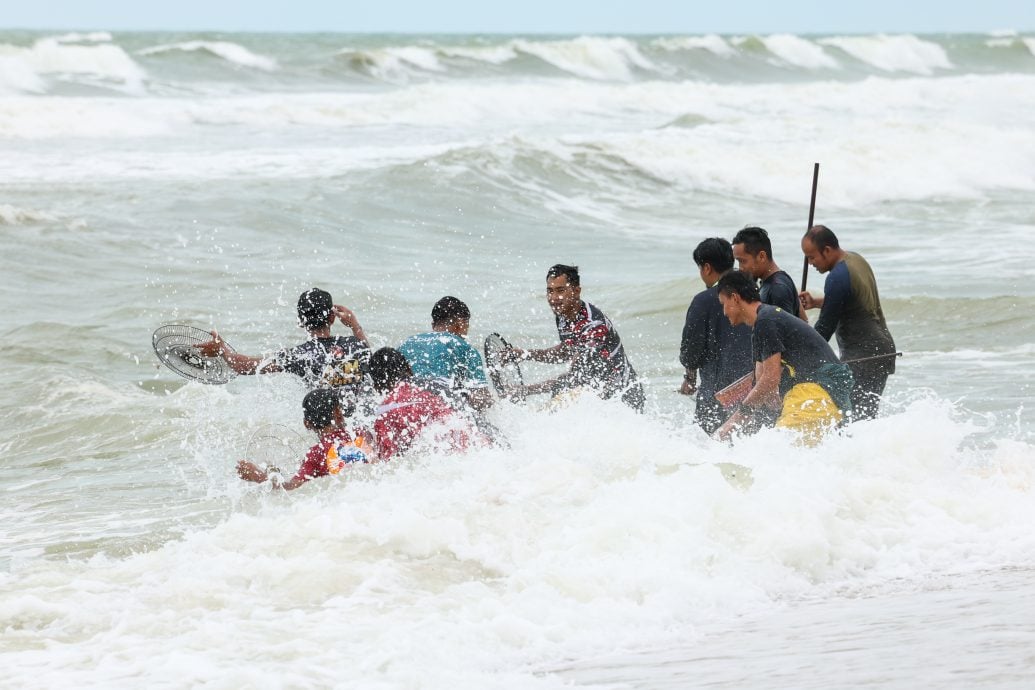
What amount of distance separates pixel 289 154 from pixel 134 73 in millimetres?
21365

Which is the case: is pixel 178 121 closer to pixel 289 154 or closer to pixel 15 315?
pixel 289 154

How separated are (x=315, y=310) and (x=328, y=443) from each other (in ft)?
2.88

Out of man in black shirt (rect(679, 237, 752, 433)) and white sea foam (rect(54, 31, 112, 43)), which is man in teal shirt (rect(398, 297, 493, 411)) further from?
white sea foam (rect(54, 31, 112, 43))

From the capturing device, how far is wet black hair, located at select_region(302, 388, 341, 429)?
276 inches

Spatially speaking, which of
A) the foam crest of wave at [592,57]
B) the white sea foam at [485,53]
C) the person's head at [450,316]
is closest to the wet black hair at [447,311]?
the person's head at [450,316]

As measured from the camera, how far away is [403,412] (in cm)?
707

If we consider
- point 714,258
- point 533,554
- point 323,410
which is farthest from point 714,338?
point 323,410

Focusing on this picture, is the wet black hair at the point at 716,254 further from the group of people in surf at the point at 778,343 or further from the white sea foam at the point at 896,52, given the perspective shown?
the white sea foam at the point at 896,52

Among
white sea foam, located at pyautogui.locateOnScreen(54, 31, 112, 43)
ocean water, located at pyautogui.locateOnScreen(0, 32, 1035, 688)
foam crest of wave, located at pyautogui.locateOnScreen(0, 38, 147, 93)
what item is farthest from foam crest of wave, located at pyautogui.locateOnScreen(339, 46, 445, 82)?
ocean water, located at pyautogui.locateOnScreen(0, 32, 1035, 688)

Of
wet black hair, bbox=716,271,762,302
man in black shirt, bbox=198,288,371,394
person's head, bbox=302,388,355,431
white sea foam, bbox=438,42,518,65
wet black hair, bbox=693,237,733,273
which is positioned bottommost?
person's head, bbox=302,388,355,431

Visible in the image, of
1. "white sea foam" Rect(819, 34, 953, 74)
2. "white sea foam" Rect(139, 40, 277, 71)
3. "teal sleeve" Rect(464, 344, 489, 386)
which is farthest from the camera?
"white sea foam" Rect(819, 34, 953, 74)

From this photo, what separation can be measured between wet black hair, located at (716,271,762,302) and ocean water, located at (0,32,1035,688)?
0.78 m

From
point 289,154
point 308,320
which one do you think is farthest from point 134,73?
point 308,320

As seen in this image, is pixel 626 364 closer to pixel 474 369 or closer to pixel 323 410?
pixel 474 369
